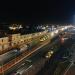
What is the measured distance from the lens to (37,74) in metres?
32.3

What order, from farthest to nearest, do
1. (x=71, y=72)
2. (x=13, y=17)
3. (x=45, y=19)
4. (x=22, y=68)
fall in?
(x=45, y=19), (x=13, y=17), (x=71, y=72), (x=22, y=68)

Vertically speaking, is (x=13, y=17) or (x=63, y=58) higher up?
(x=13, y=17)

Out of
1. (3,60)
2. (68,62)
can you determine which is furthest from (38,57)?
(3,60)

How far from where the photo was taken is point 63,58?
44688 mm

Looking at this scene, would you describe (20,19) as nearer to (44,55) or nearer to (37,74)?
(44,55)

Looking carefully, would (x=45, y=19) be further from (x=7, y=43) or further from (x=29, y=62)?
(x=29, y=62)

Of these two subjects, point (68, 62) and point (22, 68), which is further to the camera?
point (68, 62)

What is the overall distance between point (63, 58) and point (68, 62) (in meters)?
4.40

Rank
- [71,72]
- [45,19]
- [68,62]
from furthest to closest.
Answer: [45,19] < [68,62] < [71,72]

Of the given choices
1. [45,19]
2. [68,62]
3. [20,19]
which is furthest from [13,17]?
[68,62]

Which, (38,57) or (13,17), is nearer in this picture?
(38,57)

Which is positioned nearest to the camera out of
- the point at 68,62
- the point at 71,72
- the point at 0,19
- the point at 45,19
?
the point at 71,72

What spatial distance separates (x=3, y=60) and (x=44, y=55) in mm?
10927

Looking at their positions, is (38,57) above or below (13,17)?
below
